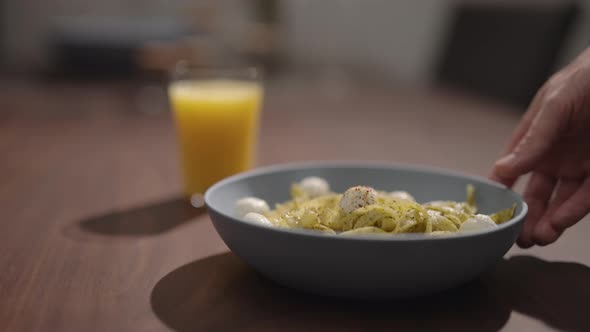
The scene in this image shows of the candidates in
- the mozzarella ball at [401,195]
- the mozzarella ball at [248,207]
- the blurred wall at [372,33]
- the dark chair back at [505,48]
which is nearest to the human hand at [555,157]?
the mozzarella ball at [401,195]

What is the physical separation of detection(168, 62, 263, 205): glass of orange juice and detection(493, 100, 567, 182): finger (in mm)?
411

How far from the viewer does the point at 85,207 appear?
35.5 inches

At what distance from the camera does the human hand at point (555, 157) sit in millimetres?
724

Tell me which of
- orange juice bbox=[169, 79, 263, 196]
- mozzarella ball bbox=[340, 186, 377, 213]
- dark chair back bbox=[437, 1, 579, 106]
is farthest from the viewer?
dark chair back bbox=[437, 1, 579, 106]

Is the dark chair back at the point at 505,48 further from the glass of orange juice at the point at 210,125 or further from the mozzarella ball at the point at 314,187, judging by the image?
the mozzarella ball at the point at 314,187

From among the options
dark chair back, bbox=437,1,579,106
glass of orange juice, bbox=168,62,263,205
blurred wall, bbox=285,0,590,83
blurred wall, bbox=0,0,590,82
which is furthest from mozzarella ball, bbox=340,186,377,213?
blurred wall, bbox=0,0,590,82

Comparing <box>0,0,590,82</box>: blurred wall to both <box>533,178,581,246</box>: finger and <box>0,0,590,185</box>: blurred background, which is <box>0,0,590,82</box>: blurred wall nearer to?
<box>0,0,590,185</box>: blurred background

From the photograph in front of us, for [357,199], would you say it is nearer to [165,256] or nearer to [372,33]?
[165,256]

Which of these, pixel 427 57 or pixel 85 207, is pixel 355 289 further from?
pixel 427 57

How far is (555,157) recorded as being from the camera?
0.85 metres

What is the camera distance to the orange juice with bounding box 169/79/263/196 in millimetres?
978

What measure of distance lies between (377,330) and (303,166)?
1.15 feet

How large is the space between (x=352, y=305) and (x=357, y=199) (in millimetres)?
105

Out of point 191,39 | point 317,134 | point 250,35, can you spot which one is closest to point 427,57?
point 250,35
